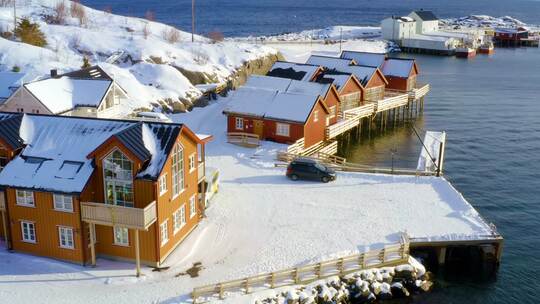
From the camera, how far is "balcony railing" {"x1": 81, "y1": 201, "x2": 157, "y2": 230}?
28.4m

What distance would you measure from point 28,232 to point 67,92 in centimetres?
1951

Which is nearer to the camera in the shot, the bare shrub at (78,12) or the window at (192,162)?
the window at (192,162)

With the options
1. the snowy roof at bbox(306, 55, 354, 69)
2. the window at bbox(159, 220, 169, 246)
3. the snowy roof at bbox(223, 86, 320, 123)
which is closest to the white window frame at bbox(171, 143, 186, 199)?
the window at bbox(159, 220, 169, 246)

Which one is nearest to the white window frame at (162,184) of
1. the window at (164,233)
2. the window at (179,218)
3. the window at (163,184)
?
the window at (163,184)

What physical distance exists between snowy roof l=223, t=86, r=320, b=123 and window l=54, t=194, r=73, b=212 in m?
25.1

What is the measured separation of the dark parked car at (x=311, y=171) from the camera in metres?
42.3

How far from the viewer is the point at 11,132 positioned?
31.6 m

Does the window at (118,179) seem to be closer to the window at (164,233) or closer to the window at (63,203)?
the window at (63,203)

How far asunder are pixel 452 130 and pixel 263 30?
120315 millimetres

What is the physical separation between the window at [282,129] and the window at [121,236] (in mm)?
24027

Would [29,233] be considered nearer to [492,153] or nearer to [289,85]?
[289,85]

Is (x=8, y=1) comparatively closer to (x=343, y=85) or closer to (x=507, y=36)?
(x=343, y=85)

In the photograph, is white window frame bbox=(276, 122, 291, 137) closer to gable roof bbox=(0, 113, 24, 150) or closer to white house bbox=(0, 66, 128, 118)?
white house bbox=(0, 66, 128, 118)

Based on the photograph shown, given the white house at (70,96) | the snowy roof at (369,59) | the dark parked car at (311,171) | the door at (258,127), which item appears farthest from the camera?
the snowy roof at (369,59)
